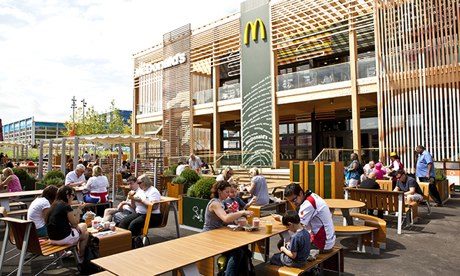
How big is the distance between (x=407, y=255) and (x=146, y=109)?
22.8 metres

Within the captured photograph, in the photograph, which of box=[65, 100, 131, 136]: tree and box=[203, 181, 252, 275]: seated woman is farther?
box=[65, 100, 131, 136]: tree

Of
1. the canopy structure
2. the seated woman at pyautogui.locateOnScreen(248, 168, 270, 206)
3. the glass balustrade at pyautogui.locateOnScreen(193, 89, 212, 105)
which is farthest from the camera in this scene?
the canopy structure

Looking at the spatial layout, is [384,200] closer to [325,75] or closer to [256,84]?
[325,75]

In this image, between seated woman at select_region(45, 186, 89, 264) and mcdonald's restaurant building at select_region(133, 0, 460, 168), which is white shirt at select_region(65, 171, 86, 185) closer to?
seated woman at select_region(45, 186, 89, 264)

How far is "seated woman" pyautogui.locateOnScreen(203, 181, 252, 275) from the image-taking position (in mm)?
4071

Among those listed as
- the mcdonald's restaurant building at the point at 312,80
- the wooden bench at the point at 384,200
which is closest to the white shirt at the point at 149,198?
the wooden bench at the point at 384,200

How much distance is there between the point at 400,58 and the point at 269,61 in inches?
251

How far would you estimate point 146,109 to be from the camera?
84.2 ft

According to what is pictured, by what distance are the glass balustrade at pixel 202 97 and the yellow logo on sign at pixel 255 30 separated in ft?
14.0

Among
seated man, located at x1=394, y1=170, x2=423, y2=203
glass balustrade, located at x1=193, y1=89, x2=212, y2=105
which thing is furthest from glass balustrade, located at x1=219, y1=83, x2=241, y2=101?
seated man, located at x1=394, y1=170, x2=423, y2=203

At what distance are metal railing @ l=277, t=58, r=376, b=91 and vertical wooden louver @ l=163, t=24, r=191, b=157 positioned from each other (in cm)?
739

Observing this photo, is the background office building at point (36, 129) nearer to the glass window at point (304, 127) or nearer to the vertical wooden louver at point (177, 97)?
the vertical wooden louver at point (177, 97)

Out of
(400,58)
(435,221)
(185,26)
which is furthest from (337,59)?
(435,221)

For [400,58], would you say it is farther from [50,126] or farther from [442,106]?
[50,126]
